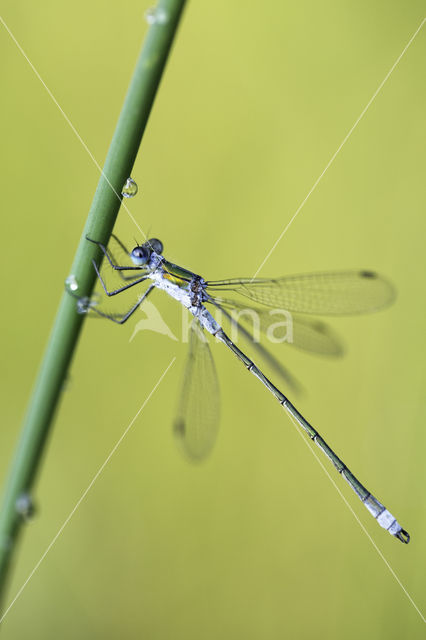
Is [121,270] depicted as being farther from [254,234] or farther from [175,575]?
[175,575]

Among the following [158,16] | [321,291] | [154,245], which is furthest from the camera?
[321,291]

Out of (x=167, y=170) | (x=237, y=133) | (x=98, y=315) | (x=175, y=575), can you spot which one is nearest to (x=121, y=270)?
(x=98, y=315)

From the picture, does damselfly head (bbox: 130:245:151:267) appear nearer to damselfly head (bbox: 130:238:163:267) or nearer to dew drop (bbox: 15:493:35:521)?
damselfly head (bbox: 130:238:163:267)

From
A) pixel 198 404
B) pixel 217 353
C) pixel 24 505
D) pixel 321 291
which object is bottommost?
pixel 24 505

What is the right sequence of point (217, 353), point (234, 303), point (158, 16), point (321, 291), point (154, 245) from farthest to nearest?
point (217, 353)
point (234, 303)
point (321, 291)
point (154, 245)
point (158, 16)

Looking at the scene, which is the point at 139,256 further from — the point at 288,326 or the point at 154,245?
the point at 288,326

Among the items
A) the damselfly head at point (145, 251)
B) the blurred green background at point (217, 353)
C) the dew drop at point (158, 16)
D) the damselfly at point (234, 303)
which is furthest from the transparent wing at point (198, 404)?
the dew drop at point (158, 16)

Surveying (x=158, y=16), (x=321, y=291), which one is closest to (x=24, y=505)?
(x=158, y=16)
